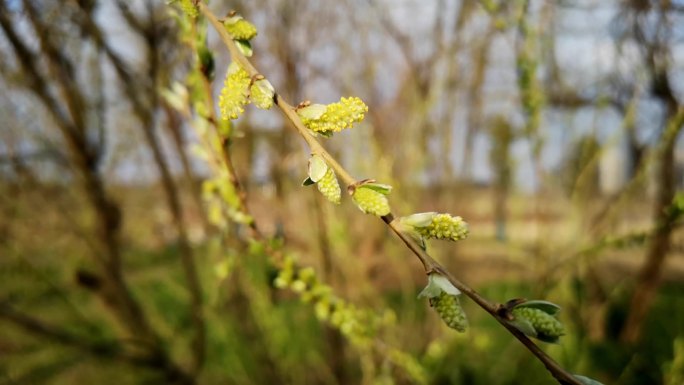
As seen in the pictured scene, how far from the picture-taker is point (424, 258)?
270 millimetres

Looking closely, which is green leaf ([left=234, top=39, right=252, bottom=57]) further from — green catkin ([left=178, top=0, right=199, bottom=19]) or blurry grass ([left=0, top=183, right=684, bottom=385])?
blurry grass ([left=0, top=183, right=684, bottom=385])

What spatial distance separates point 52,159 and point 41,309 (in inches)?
145

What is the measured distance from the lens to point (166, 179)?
1.20m

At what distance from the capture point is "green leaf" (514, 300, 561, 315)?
28 cm

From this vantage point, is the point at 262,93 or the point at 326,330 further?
the point at 326,330

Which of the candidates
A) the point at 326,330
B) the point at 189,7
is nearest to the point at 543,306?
the point at 189,7

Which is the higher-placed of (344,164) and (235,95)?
(344,164)

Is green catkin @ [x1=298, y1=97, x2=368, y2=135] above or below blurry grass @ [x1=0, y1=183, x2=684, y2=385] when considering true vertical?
below

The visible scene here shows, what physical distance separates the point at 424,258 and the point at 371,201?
4 centimetres

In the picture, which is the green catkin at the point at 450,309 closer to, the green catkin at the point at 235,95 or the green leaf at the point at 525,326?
the green leaf at the point at 525,326

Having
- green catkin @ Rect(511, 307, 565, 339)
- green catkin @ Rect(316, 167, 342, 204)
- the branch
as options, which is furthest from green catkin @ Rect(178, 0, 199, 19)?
green catkin @ Rect(511, 307, 565, 339)

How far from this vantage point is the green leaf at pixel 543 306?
0.92 ft

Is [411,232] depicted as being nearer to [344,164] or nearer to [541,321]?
[541,321]

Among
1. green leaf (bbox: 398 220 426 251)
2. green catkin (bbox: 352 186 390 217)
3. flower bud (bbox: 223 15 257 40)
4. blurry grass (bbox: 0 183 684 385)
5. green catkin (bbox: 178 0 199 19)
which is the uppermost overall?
blurry grass (bbox: 0 183 684 385)
